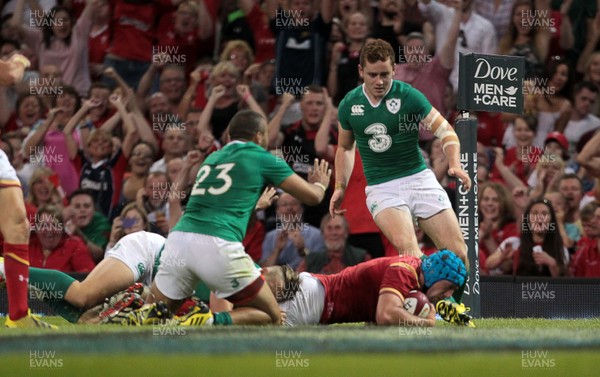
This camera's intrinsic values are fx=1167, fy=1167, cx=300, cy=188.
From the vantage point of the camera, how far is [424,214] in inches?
384

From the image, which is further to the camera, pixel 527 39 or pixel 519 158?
pixel 527 39

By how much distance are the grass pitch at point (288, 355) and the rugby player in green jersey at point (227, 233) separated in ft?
3.65

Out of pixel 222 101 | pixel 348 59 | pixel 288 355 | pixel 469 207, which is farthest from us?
pixel 222 101

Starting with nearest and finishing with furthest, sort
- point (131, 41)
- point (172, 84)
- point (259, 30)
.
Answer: point (172, 84), point (259, 30), point (131, 41)

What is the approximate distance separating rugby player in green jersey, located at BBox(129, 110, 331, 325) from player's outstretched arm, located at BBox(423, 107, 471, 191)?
140 centimetres

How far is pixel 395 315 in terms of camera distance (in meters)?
8.23

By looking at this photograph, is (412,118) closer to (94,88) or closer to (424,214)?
(424,214)

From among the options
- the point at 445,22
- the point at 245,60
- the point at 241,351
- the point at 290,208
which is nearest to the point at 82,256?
the point at 290,208

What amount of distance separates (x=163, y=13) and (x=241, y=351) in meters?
9.97

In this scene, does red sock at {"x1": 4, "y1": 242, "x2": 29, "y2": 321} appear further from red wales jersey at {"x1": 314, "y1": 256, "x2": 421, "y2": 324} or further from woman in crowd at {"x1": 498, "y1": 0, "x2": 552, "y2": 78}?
woman in crowd at {"x1": 498, "y1": 0, "x2": 552, "y2": 78}

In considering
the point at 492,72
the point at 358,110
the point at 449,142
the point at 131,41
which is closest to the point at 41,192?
the point at 131,41

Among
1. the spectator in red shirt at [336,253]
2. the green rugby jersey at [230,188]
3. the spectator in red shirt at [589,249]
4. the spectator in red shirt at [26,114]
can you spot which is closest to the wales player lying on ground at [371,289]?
the green rugby jersey at [230,188]

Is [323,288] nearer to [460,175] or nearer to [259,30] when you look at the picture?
[460,175]

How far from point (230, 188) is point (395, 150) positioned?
209 centimetres
